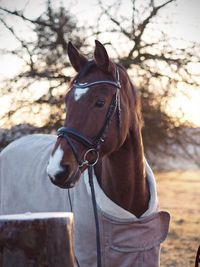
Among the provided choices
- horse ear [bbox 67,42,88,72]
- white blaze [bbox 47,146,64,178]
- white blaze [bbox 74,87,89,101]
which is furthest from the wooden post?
horse ear [bbox 67,42,88,72]

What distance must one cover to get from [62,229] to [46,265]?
16 cm

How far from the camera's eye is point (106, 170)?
140 inches

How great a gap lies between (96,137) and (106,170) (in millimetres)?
420

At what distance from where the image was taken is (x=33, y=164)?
15.6 feet

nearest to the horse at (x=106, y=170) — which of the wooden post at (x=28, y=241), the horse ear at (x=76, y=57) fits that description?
the horse ear at (x=76, y=57)

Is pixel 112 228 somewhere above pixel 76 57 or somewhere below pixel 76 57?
below

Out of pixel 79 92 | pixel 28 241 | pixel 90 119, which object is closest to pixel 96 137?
pixel 90 119

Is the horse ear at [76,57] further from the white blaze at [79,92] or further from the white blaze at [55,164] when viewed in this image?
the white blaze at [55,164]

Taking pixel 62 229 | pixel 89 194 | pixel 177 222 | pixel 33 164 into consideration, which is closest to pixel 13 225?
pixel 62 229

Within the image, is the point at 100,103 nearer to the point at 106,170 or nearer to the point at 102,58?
the point at 102,58

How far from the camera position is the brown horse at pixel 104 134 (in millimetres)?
3080

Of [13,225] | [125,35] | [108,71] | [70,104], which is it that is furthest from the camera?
[125,35]

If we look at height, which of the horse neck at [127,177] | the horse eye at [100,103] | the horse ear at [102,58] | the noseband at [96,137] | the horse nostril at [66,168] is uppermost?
the horse ear at [102,58]

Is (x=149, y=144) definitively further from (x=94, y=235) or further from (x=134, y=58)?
(x=94, y=235)
